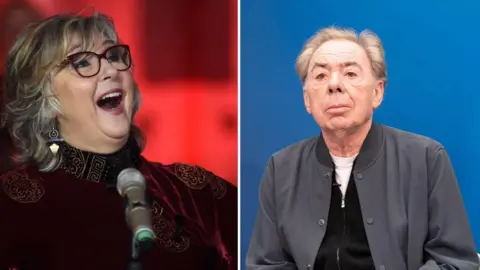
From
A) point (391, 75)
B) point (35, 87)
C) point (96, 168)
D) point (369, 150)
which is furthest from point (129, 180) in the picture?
point (391, 75)

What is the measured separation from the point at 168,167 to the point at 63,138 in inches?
17.8

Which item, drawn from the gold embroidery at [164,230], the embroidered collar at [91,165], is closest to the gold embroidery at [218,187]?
the gold embroidery at [164,230]

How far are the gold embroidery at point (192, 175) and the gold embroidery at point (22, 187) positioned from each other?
565mm

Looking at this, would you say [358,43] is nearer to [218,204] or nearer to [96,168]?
[218,204]

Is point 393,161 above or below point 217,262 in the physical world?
above

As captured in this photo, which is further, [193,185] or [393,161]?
[193,185]

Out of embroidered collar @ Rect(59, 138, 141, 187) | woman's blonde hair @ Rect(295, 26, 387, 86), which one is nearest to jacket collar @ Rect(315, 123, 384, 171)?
woman's blonde hair @ Rect(295, 26, 387, 86)

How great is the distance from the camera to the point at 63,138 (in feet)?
8.98

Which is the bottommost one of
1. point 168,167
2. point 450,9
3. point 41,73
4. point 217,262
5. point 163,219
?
point 217,262

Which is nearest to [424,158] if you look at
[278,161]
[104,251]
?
[278,161]

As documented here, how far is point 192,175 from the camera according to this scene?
292cm

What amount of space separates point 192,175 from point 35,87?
741mm

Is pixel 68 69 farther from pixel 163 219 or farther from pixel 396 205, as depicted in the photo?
pixel 396 205

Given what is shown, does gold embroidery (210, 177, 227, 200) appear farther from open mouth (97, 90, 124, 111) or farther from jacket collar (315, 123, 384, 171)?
jacket collar (315, 123, 384, 171)
